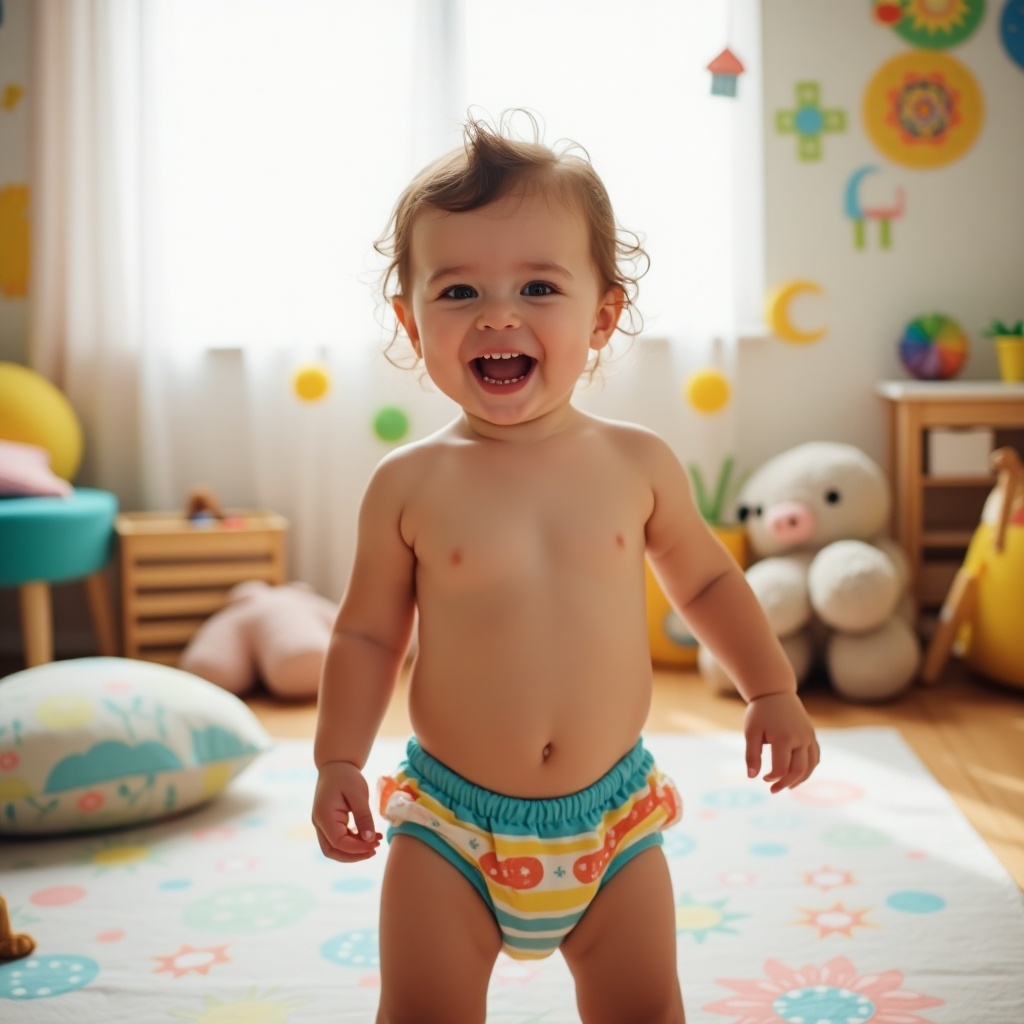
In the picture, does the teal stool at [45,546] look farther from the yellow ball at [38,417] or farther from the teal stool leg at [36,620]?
the yellow ball at [38,417]

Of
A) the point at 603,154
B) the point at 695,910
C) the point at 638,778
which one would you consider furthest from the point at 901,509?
the point at 638,778

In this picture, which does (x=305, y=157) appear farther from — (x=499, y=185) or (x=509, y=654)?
(x=509, y=654)

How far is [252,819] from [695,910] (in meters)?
0.72

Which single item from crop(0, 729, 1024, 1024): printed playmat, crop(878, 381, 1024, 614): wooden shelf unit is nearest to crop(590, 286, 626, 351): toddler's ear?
crop(0, 729, 1024, 1024): printed playmat

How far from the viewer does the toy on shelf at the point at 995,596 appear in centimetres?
256

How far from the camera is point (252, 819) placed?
77.5 inches

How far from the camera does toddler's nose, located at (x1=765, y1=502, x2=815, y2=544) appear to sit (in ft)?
9.06

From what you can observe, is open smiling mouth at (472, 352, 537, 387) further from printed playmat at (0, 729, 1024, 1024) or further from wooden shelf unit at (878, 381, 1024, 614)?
wooden shelf unit at (878, 381, 1024, 614)

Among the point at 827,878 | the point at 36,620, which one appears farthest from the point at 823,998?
the point at 36,620

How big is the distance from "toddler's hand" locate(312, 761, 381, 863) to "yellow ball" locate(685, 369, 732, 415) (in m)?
2.13

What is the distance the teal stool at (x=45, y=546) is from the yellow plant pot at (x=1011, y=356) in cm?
204

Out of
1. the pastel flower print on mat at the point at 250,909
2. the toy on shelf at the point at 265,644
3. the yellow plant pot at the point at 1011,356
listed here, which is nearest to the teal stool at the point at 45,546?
the toy on shelf at the point at 265,644

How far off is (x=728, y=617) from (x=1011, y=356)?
82.2 inches

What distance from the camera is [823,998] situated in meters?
1.37
